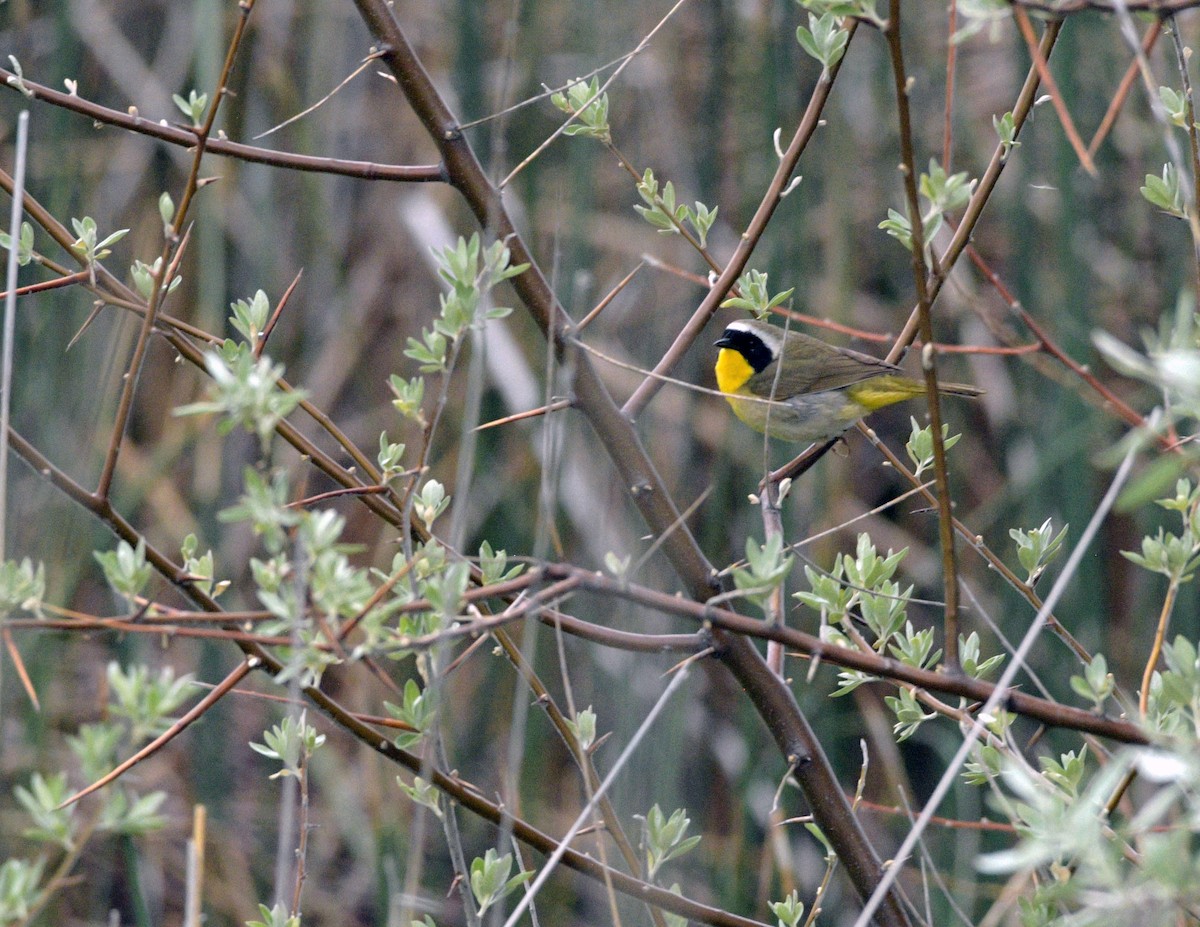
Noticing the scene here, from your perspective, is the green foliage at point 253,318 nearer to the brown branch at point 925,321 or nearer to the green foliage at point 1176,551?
the brown branch at point 925,321

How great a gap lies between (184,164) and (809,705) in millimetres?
2643

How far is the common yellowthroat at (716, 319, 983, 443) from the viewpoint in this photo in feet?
8.16

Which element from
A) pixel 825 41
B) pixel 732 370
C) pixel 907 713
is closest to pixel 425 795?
pixel 907 713

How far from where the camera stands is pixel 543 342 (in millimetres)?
3396

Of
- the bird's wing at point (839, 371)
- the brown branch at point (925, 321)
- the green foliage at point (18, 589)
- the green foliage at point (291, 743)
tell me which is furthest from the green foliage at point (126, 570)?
the bird's wing at point (839, 371)

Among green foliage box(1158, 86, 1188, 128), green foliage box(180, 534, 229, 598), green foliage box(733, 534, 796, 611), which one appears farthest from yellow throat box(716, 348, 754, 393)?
green foliage box(733, 534, 796, 611)

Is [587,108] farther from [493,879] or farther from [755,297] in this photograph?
[493,879]

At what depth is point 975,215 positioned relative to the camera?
134cm

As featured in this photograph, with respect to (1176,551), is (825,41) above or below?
above

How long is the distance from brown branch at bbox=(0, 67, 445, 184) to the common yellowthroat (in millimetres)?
1027

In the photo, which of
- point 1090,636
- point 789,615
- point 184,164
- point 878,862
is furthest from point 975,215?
point 184,164

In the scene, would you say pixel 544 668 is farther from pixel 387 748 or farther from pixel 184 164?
pixel 184 164

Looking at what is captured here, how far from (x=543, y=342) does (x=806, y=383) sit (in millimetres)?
917

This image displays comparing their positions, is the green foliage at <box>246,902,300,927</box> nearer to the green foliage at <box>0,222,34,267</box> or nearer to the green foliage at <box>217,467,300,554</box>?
the green foliage at <box>217,467,300,554</box>
